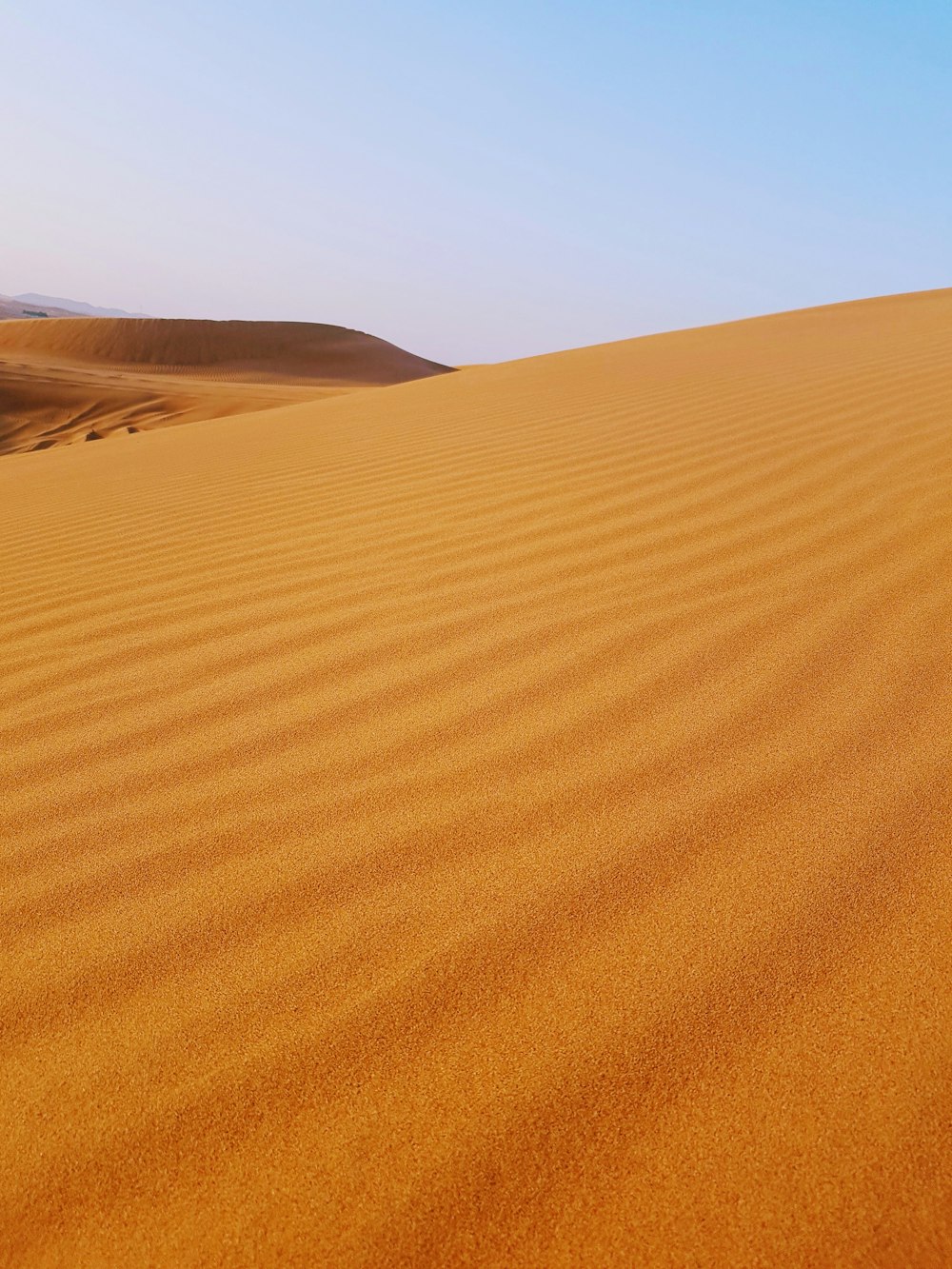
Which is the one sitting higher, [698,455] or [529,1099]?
[698,455]

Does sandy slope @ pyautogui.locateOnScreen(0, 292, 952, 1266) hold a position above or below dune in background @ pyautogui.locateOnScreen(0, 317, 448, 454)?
below

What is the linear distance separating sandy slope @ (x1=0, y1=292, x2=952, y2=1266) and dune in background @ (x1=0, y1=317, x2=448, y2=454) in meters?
14.5

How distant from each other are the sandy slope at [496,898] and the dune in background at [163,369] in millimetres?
14499

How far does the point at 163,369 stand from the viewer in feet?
100

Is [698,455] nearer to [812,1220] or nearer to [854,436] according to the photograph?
[854,436]

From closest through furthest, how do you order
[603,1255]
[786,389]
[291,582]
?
[603,1255]
[291,582]
[786,389]

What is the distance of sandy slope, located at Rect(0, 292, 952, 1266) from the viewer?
106 centimetres

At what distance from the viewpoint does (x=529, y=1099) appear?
1.16 meters

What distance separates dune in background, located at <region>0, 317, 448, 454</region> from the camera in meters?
17.5

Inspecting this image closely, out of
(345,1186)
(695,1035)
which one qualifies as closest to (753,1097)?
(695,1035)

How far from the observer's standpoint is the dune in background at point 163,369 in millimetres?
17531

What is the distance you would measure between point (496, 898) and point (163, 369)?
106 feet

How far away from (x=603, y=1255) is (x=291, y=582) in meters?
2.34

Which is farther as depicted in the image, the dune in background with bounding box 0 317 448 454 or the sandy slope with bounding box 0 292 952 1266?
the dune in background with bounding box 0 317 448 454
